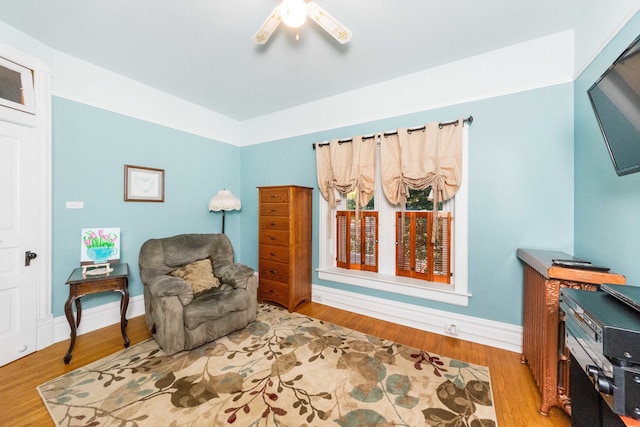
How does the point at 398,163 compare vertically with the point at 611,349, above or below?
above

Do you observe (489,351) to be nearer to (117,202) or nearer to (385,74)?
(385,74)

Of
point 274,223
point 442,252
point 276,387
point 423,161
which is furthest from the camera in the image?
point 274,223

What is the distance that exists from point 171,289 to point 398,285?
231 centimetres

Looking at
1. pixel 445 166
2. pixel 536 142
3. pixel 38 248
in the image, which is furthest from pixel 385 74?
pixel 38 248

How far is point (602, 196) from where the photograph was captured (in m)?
1.69

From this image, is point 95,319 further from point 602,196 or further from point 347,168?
point 602,196

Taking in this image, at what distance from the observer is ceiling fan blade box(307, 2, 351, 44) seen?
5.18 feet

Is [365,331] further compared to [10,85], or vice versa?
[365,331]

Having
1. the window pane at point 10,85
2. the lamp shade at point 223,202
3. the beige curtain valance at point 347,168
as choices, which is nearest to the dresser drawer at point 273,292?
the lamp shade at point 223,202

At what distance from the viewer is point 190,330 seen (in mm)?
2201

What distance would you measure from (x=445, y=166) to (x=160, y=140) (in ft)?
11.4

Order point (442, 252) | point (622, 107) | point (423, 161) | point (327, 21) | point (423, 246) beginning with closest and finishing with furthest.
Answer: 1. point (622, 107)
2. point (327, 21)
3. point (423, 161)
4. point (442, 252)
5. point (423, 246)

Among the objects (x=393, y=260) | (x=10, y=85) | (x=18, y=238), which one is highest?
(x=10, y=85)

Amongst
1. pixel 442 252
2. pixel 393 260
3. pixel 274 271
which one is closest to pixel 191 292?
pixel 274 271
